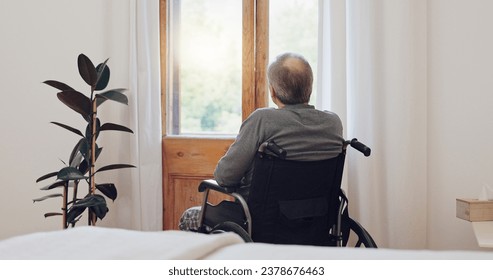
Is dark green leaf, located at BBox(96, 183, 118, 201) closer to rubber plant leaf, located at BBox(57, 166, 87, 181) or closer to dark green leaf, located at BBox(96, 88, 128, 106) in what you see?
rubber plant leaf, located at BBox(57, 166, 87, 181)

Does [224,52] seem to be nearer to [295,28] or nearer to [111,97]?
[295,28]

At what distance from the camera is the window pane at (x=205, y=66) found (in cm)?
345

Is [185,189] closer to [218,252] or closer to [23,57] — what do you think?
[23,57]

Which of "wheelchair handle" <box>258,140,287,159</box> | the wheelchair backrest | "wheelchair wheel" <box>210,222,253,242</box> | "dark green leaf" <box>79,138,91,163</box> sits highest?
"wheelchair handle" <box>258,140,287,159</box>

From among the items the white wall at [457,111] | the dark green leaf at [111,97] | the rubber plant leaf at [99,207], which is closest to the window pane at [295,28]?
the white wall at [457,111]

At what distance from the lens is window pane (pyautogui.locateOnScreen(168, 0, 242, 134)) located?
345cm

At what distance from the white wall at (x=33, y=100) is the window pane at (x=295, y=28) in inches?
45.4

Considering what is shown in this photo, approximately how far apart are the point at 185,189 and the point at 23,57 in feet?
4.35

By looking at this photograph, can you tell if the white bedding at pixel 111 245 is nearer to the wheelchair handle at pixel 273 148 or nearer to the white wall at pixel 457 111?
the wheelchair handle at pixel 273 148

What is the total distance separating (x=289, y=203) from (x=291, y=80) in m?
0.52

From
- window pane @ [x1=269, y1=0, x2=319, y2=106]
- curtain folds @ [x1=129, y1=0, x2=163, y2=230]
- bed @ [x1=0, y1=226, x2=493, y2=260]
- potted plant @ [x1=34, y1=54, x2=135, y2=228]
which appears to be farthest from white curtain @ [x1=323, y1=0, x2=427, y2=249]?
bed @ [x1=0, y1=226, x2=493, y2=260]

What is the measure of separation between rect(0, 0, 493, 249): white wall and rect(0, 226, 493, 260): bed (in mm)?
1961

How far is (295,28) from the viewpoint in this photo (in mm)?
3350
